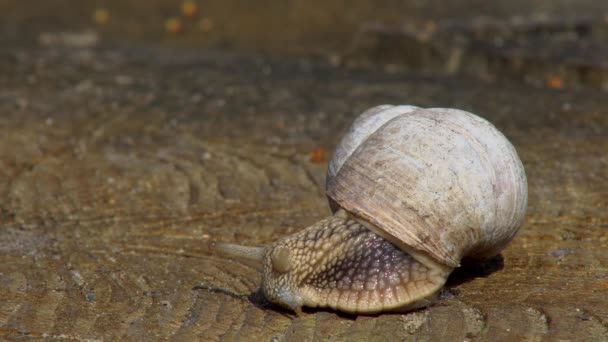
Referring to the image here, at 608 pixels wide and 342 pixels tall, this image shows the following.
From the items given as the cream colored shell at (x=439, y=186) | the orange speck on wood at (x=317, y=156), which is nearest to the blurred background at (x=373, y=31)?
the orange speck on wood at (x=317, y=156)

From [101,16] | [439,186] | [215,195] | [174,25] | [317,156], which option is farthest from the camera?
[101,16]

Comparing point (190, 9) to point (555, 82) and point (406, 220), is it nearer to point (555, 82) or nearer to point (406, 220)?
→ point (555, 82)

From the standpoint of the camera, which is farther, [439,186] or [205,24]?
[205,24]

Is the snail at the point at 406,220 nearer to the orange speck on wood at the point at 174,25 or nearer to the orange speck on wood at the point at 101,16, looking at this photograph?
the orange speck on wood at the point at 174,25

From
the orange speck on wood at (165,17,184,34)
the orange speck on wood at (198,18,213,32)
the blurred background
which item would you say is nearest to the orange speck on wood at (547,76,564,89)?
the blurred background

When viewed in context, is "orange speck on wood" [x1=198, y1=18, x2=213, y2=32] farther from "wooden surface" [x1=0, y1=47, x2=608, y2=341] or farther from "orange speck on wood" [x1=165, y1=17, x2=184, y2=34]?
"wooden surface" [x1=0, y1=47, x2=608, y2=341]

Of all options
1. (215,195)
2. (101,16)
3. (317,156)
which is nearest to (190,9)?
(101,16)
